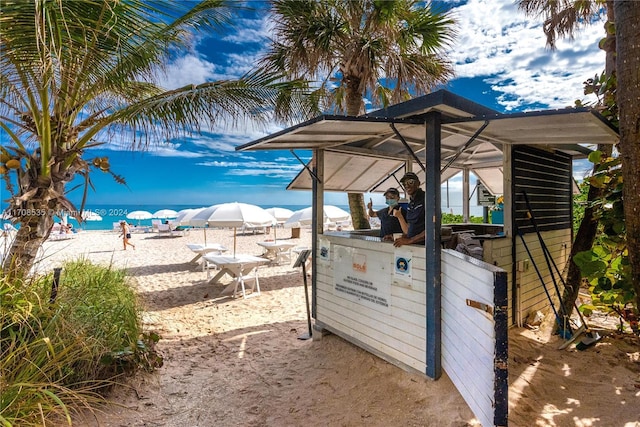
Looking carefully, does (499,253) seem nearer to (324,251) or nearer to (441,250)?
(441,250)

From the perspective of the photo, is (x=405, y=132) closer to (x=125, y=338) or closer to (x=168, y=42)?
(x=168, y=42)

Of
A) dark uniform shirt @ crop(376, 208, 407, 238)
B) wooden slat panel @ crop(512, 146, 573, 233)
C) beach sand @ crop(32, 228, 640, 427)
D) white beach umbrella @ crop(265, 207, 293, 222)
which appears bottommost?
beach sand @ crop(32, 228, 640, 427)

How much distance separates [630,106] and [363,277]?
3390 millimetres

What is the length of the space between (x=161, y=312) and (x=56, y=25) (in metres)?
6.13

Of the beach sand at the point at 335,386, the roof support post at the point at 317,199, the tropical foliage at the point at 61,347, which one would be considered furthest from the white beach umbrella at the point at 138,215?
the roof support post at the point at 317,199

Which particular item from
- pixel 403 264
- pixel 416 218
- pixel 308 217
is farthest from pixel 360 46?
pixel 308 217

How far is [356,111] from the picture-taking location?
28.0 feet

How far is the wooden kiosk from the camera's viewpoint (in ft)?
9.30

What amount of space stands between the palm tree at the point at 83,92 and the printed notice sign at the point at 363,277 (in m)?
3.19

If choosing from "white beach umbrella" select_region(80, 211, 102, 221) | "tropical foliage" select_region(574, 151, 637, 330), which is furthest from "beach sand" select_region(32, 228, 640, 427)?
"tropical foliage" select_region(574, 151, 637, 330)

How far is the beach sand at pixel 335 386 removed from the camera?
11.5 feet

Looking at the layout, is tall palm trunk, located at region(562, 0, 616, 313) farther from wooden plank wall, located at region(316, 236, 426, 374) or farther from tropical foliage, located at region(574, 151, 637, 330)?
wooden plank wall, located at region(316, 236, 426, 374)

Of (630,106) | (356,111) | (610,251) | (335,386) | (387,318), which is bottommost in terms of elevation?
(335,386)

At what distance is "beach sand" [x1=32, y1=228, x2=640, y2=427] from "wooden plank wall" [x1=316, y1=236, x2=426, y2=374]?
0.73ft
